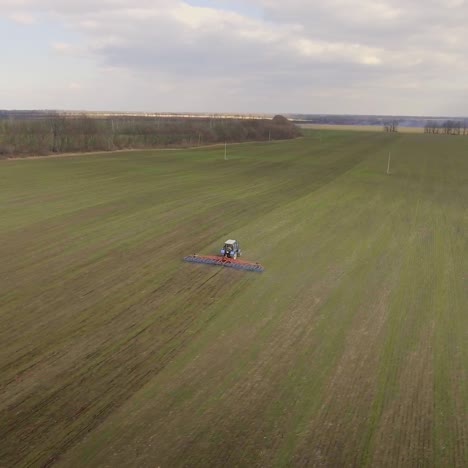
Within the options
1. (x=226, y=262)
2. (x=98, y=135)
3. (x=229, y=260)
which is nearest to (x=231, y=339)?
(x=226, y=262)

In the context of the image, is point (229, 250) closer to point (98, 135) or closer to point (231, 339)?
point (231, 339)

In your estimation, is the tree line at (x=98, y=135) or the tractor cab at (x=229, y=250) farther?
the tree line at (x=98, y=135)

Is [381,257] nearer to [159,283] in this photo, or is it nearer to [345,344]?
[345,344]

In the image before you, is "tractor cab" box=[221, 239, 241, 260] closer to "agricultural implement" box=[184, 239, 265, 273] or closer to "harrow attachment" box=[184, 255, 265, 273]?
"agricultural implement" box=[184, 239, 265, 273]

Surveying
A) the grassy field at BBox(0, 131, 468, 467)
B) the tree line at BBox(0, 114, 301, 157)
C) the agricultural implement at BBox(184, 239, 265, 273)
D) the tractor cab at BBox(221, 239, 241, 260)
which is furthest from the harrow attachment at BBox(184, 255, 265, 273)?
the tree line at BBox(0, 114, 301, 157)

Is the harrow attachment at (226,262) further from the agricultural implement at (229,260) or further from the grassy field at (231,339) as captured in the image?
the grassy field at (231,339)

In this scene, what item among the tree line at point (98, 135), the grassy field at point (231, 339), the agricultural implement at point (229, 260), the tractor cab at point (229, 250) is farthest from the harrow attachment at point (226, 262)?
the tree line at point (98, 135)

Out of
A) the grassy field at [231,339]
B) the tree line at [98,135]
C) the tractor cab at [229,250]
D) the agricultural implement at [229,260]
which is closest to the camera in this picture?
the grassy field at [231,339]
